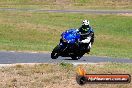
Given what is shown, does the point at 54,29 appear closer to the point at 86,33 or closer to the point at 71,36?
the point at 71,36

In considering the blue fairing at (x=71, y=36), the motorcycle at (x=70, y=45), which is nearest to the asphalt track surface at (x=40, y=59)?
the motorcycle at (x=70, y=45)

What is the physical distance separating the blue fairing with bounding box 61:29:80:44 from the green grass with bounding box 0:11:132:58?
12.5 meters

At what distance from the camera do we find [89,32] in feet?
51.5

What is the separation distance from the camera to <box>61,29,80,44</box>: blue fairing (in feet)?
52.9

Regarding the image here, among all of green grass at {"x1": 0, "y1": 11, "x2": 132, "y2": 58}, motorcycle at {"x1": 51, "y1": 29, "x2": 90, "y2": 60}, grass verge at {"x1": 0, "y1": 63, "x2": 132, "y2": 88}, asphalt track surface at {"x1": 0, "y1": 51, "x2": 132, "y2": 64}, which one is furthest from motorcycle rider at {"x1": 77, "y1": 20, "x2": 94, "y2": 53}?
green grass at {"x1": 0, "y1": 11, "x2": 132, "y2": 58}

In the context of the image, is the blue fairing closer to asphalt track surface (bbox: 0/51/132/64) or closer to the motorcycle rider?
the motorcycle rider

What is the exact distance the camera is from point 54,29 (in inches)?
1554

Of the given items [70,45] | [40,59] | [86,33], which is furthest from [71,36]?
[40,59]

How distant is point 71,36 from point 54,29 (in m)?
23.3

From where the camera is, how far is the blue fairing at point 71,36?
1612 cm

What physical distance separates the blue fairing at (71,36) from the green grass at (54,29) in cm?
1247

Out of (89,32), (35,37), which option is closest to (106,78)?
(89,32)

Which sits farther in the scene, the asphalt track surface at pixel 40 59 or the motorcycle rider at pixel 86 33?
the asphalt track surface at pixel 40 59

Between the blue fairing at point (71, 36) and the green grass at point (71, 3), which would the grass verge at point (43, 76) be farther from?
the green grass at point (71, 3)
